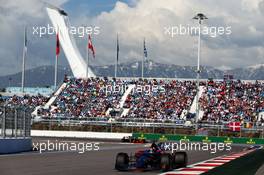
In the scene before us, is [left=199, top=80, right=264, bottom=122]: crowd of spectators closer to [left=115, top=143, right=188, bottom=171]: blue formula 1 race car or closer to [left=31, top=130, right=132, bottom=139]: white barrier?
[left=31, top=130, right=132, bottom=139]: white barrier

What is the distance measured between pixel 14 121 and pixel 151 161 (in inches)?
422

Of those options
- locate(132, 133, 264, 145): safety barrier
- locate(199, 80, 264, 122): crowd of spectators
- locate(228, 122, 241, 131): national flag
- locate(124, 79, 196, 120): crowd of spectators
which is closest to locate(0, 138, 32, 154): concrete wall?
locate(132, 133, 264, 145): safety barrier

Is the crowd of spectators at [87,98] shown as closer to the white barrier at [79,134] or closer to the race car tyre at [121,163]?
the white barrier at [79,134]

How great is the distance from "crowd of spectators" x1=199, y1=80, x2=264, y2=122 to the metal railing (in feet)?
101

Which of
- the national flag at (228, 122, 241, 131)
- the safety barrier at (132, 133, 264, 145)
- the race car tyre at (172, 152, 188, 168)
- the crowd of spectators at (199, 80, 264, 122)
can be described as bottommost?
the safety barrier at (132, 133, 264, 145)

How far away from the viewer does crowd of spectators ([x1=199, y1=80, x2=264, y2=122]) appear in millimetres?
57219

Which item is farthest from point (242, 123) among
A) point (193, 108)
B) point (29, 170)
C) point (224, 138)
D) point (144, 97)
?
point (29, 170)

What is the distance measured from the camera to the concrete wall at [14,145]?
25.7 meters

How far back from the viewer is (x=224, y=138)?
48.8 metres

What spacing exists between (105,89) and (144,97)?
574cm

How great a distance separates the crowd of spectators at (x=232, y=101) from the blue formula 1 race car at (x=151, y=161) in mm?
37797

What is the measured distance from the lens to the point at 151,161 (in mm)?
17719

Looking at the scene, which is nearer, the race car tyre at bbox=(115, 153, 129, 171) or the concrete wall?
the race car tyre at bbox=(115, 153, 129, 171)

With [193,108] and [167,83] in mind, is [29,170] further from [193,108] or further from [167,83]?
[167,83]
